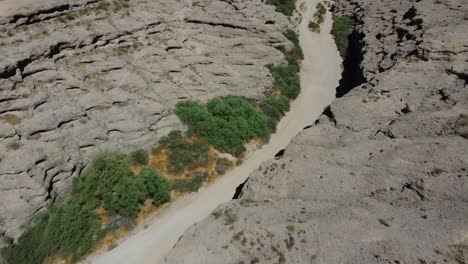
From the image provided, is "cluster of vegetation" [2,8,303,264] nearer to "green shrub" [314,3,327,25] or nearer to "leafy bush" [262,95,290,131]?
"leafy bush" [262,95,290,131]

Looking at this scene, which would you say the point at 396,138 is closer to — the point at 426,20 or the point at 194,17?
the point at 426,20

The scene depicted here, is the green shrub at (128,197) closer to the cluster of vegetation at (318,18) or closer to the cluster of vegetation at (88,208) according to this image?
the cluster of vegetation at (88,208)

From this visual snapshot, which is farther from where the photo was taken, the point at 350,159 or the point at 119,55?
the point at 119,55

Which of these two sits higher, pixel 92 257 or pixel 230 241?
pixel 230 241

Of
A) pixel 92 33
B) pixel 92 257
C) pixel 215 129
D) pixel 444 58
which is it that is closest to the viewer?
pixel 92 257

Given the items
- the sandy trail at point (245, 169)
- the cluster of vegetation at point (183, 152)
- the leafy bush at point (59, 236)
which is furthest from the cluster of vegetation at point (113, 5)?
the sandy trail at point (245, 169)

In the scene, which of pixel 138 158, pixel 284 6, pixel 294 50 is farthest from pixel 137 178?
pixel 284 6

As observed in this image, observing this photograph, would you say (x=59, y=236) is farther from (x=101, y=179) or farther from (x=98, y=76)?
(x=98, y=76)

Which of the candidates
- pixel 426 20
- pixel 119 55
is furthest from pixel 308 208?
pixel 426 20
